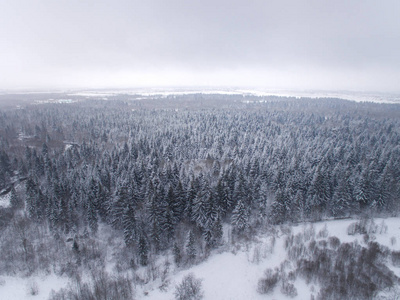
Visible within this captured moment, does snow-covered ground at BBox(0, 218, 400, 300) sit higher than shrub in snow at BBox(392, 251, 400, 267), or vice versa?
shrub in snow at BBox(392, 251, 400, 267)

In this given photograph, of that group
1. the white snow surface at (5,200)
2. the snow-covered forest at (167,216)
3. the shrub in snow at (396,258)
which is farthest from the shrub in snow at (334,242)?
the white snow surface at (5,200)

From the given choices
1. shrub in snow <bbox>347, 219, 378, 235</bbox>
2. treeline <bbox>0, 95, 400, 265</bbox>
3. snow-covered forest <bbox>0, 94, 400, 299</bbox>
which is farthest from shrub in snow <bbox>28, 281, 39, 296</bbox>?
shrub in snow <bbox>347, 219, 378, 235</bbox>

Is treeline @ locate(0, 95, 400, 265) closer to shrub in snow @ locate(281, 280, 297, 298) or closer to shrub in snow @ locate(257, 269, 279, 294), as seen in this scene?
shrub in snow @ locate(257, 269, 279, 294)

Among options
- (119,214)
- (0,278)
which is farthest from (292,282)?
(0,278)

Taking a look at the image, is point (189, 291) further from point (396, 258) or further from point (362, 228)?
point (362, 228)

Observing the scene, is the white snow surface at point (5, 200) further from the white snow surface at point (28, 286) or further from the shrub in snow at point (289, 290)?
the shrub in snow at point (289, 290)

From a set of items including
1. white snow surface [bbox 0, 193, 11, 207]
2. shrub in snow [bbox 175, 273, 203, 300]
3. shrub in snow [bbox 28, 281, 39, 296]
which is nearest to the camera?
shrub in snow [bbox 175, 273, 203, 300]

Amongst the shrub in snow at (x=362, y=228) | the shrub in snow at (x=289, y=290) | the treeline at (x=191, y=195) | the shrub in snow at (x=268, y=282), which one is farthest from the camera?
the treeline at (x=191, y=195)

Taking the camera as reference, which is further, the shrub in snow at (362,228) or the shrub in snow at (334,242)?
the shrub in snow at (362,228)
